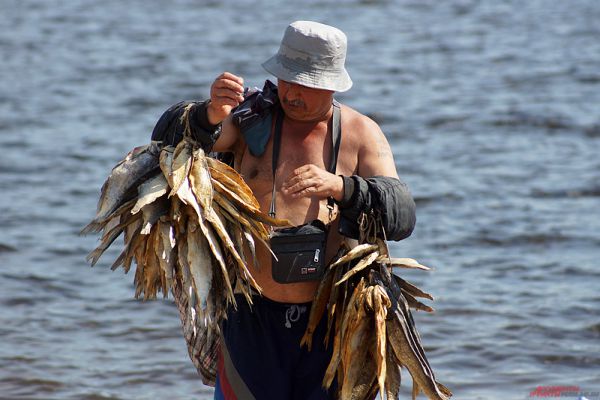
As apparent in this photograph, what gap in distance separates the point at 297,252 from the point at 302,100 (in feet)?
1.76

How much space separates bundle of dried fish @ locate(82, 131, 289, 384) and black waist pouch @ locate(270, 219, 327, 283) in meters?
0.08

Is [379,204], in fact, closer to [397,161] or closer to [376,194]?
[376,194]

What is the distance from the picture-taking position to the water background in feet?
22.8

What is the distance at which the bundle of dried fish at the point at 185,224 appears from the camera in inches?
154

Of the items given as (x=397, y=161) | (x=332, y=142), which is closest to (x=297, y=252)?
(x=332, y=142)

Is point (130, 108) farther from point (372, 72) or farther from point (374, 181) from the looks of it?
point (374, 181)

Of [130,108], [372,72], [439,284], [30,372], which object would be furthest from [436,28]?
[30,372]

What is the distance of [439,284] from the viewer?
8.09 meters

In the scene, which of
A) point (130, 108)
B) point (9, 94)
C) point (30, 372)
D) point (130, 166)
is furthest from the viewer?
point (9, 94)

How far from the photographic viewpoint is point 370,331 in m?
4.08

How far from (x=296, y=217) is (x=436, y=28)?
1449 cm

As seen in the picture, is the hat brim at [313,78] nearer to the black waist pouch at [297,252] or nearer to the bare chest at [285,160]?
the bare chest at [285,160]

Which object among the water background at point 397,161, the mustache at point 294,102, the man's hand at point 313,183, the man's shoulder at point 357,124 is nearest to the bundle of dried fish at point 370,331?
the man's hand at point 313,183

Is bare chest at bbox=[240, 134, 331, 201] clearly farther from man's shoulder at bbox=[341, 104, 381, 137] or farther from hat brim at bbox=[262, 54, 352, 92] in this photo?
hat brim at bbox=[262, 54, 352, 92]
